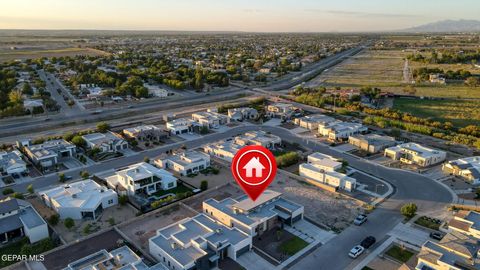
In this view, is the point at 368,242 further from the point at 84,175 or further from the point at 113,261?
the point at 84,175

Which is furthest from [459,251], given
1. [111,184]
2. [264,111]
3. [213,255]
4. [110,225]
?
[264,111]

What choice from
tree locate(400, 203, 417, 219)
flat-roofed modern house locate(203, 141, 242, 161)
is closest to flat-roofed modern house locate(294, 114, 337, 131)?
flat-roofed modern house locate(203, 141, 242, 161)

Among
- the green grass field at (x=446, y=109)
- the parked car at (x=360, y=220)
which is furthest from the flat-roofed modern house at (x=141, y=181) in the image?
the green grass field at (x=446, y=109)

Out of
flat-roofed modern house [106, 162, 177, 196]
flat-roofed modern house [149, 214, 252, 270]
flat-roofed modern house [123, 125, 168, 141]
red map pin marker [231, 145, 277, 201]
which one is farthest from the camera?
flat-roofed modern house [123, 125, 168, 141]

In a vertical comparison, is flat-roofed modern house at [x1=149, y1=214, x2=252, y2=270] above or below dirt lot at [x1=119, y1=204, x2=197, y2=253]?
above

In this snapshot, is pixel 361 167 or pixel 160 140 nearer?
pixel 361 167

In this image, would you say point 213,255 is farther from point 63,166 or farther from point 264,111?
point 264,111

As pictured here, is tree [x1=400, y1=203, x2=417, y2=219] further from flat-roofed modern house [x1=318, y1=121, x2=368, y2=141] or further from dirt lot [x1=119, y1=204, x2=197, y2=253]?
flat-roofed modern house [x1=318, y1=121, x2=368, y2=141]
